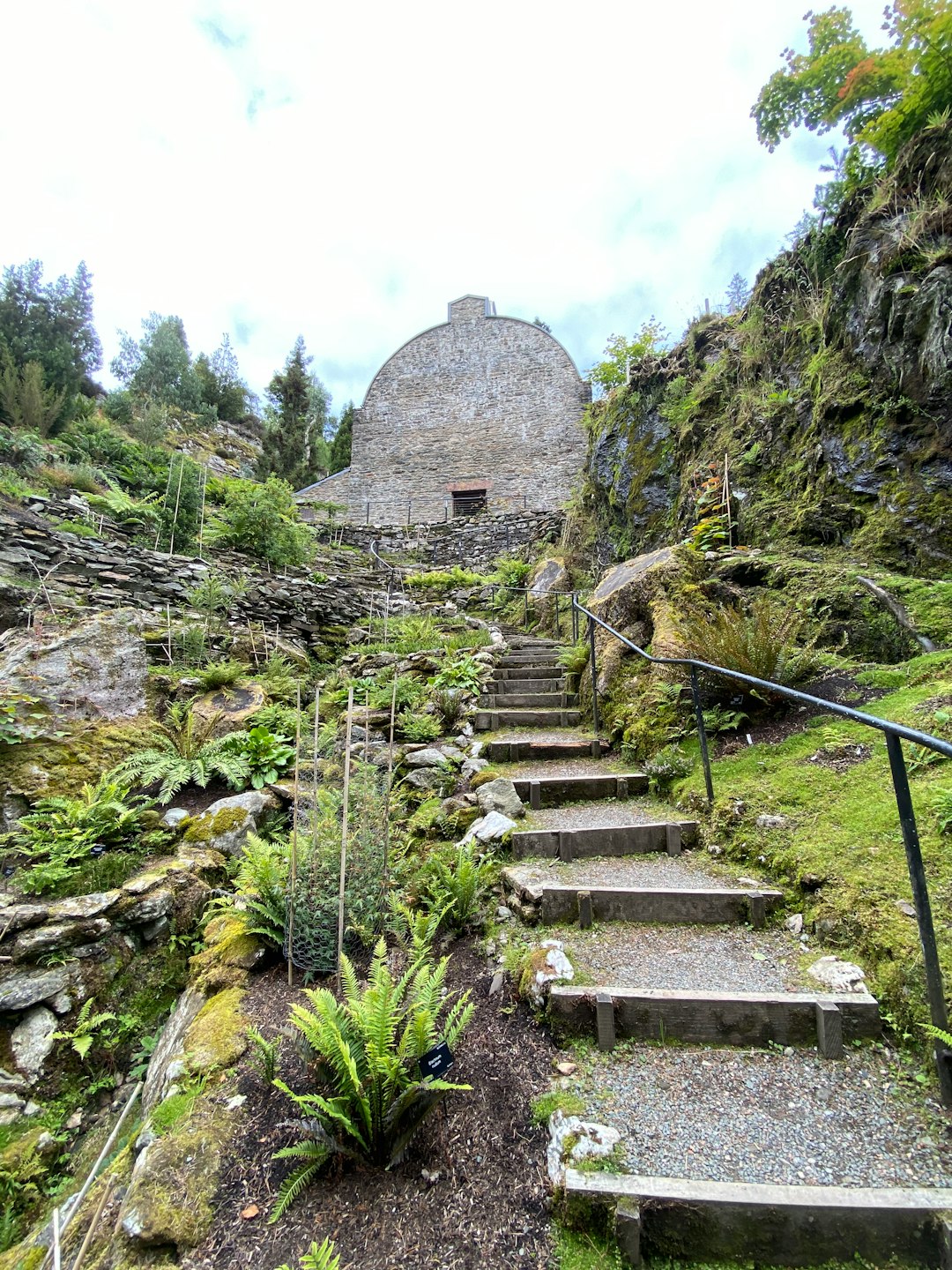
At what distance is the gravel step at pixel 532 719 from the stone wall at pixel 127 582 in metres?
4.71

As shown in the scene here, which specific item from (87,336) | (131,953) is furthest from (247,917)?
(87,336)

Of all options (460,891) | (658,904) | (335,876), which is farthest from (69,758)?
(658,904)

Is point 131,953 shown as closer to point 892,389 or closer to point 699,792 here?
point 699,792

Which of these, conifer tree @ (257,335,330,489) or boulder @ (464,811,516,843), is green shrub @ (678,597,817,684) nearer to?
boulder @ (464,811,516,843)

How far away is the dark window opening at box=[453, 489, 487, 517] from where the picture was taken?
17.5 metres

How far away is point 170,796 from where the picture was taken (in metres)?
4.46

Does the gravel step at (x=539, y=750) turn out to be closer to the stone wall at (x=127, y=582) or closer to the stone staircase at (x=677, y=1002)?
the stone staircase at (x=677, y=1002)

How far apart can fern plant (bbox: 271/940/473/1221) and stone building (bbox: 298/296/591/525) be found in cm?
1585

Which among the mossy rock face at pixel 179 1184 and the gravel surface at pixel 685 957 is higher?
the gravel surface at pixel 685 957

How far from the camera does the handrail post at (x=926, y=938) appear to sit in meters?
1.52

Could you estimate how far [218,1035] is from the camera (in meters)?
2.40

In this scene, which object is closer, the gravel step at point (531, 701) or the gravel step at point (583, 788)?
the gravel step at point (583, 788)

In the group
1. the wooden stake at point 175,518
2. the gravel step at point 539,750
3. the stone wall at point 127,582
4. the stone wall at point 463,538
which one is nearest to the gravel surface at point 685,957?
the gravel step at point 539,750

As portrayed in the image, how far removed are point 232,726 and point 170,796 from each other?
3.29ft
